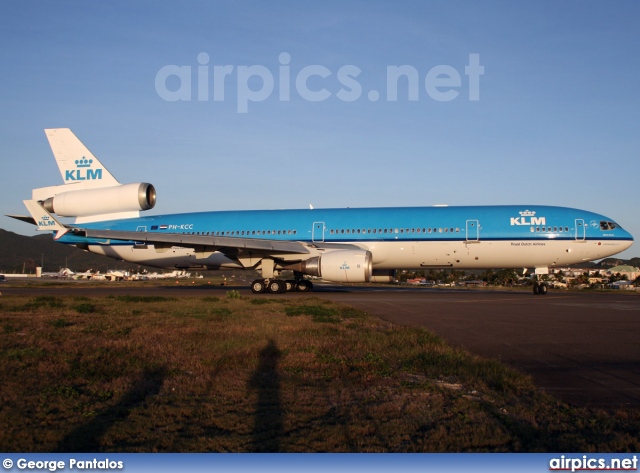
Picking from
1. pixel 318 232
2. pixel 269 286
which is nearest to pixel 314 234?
pixel 318 232

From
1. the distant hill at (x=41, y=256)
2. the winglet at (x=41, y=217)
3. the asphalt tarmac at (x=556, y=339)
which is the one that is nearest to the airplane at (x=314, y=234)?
the winglet at (x=41, y=217)

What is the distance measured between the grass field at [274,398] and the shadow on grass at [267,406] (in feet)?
0.06

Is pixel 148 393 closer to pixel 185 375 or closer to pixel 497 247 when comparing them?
pixel 185 375

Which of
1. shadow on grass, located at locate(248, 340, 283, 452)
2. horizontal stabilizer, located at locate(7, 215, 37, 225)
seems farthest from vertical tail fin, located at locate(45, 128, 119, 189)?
shadow on grass, located at locate(248, 340, 283, 452)

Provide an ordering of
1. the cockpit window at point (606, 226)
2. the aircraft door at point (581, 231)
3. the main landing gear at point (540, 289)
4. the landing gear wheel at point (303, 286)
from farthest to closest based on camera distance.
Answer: the landing gear wheel at point (303, 286) → the main landing gear at point (540, 289) → the cockpit window at point (606, 226) → the aircraft door at point (581, 231)

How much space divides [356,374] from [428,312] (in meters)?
9.62

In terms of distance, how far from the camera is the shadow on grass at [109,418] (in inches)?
167

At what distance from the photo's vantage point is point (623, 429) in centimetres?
471

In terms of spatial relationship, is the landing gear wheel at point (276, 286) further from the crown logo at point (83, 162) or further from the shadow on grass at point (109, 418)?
the shadow on grass at point (109, 418)

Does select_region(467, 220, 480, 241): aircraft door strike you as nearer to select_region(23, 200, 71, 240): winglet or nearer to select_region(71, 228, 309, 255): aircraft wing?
select_region(71, 228, 309, 255): aircraft wing

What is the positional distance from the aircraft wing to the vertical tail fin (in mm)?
4882

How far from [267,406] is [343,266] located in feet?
57.0

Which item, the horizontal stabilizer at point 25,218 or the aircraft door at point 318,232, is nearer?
the horizontal stabilizer at point 25,218

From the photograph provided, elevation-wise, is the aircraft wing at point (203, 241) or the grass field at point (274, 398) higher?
the aircraft wing at point (203, 241)
